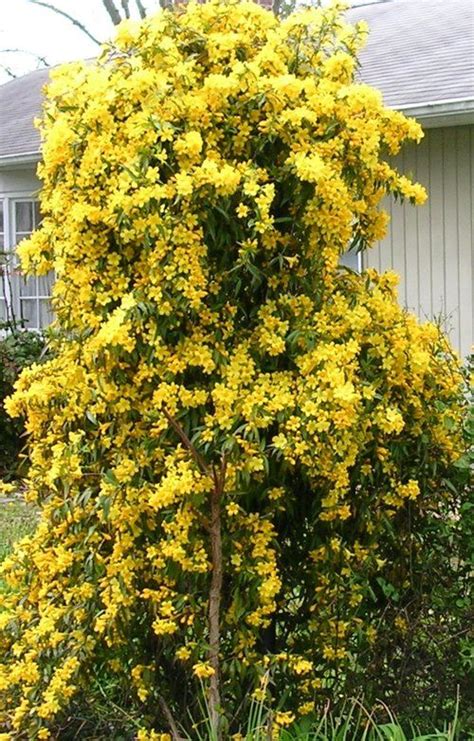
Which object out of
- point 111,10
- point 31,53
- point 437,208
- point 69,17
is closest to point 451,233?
point 437,208

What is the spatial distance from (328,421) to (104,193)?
95 centimetres

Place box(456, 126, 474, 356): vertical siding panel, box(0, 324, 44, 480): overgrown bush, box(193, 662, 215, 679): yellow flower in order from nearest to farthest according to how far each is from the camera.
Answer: box(193, 662, 215, 679): yellow flower, box(456, 126, 474, 356): vertical siding panel, box(0, 324, 44, 480): overgrown bush

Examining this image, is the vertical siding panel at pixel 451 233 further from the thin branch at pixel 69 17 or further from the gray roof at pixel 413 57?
the thin branch at pixel 69 17

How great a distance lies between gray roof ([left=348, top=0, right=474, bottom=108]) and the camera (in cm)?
851

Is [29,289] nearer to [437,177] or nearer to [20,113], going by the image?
[20,113]

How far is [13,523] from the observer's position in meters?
7.77

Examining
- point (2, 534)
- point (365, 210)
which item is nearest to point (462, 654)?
point (365, 210)

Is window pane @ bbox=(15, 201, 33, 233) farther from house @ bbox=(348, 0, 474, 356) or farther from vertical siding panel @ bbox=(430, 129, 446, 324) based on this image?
vertical siding panel @ bbox=(430, 129, 446, 324)

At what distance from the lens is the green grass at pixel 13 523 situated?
673cm

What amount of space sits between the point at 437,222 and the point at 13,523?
13.6ft

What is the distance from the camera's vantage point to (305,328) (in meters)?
3.19

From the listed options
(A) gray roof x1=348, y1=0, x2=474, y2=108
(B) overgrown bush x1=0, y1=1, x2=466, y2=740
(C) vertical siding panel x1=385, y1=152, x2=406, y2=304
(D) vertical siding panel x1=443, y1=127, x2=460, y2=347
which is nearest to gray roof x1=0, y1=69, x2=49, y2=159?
(A) gray roof x1=348, y1=0, x2=474, y2=108

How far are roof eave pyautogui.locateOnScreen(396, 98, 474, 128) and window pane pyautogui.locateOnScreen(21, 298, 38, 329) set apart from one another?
6.80m

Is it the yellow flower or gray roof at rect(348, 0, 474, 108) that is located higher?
gray roof at rect(348, 0, 474, 108)
